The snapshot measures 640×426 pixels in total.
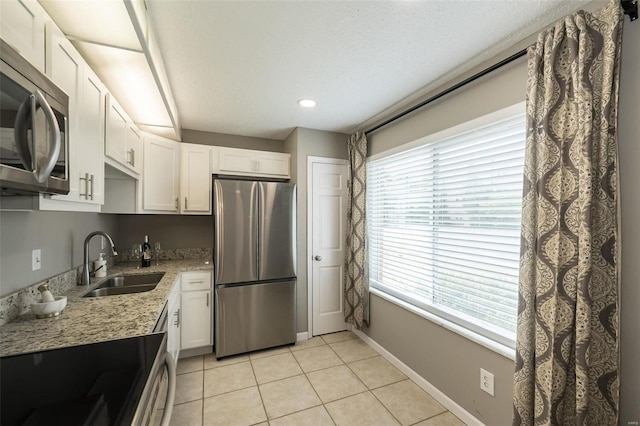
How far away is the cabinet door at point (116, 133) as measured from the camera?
163cm

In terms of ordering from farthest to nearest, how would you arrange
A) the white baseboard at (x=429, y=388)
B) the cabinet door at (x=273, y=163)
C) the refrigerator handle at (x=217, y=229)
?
the cabinet door at (x=273, y=163) → the refrigerator handle at (x=217, y=229) → the white baseboard at (x=429, y=388)

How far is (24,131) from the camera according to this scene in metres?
0.76

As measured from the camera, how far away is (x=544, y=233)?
1254 mm

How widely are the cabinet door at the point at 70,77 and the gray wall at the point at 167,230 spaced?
1991mm

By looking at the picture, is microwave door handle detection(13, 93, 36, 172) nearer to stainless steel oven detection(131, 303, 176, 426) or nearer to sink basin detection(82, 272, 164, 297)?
stainless steel oven detection(131, 303, 176, 426)

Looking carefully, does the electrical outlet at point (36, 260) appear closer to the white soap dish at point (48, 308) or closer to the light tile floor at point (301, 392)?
the white soap dish at point (48, 308)

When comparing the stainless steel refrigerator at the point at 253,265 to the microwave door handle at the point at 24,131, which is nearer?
the microwave door handle at the point at 24,131

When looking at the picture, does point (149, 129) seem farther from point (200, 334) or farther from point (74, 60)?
point (200, 334)

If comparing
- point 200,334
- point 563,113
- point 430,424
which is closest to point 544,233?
point 563,113

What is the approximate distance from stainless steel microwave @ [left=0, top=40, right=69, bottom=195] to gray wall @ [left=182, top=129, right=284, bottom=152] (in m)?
2.33

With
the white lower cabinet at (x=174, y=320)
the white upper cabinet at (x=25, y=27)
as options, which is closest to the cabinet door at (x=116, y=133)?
the white upper cabinet at (x=25, y=27)

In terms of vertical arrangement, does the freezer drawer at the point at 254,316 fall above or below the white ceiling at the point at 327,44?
below

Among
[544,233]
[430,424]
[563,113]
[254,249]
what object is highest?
[563,113]

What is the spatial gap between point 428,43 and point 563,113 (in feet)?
2.67
